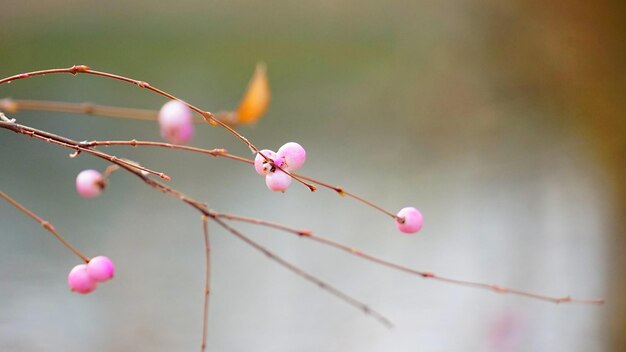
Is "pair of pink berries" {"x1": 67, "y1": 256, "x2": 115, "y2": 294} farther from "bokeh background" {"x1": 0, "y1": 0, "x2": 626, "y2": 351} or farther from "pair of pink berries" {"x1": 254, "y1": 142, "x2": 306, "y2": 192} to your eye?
"bokeh background" {"x1": 0, "y1": 0, "x2": 626, "y2": 351}

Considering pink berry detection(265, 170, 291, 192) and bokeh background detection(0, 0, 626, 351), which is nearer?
pink berry detection(265, 170, 291, 192)

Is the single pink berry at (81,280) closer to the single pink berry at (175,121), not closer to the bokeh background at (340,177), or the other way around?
the single pink berry at (175,121)

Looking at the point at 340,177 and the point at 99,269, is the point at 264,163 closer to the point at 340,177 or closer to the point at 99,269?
the point at 99,269

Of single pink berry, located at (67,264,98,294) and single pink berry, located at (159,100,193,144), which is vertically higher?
single pink berry, located at (159,100,193,144)

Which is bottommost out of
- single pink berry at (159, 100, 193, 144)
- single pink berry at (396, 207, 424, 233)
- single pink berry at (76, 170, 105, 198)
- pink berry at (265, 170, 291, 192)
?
pink berry at (265, 170, 291, 192)

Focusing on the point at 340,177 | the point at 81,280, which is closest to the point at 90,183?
the point at 81,280

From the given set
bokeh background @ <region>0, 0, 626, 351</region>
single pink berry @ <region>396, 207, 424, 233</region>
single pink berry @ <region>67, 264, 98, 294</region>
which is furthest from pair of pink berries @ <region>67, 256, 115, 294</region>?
bokeh background @ <region>0, 0, 626, 351</region>
